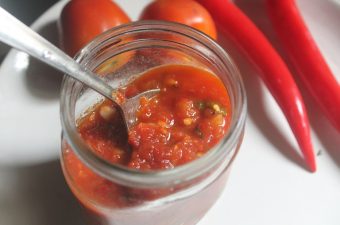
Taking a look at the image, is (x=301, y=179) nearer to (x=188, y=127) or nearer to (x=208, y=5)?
(x=188, y=127)

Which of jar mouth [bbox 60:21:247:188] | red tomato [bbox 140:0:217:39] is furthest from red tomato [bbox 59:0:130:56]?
jar mouth [bbox 60:21:247:188]

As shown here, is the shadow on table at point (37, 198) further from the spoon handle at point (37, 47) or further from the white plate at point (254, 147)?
the spoon handle at point (37, 47)

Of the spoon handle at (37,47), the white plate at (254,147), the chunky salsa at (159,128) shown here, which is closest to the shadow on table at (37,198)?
the white plate at (254,147)

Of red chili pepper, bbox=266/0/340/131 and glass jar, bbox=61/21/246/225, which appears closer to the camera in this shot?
glass jar, bbox=61/21/246/225

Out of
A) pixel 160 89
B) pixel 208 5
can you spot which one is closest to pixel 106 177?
pixel 160 89

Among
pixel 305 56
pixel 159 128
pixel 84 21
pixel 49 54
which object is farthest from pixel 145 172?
pixel 305 56

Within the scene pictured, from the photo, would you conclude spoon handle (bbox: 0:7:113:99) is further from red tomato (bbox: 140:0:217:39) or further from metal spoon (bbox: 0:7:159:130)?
red tomato (bbox: 140:0:217:39)
